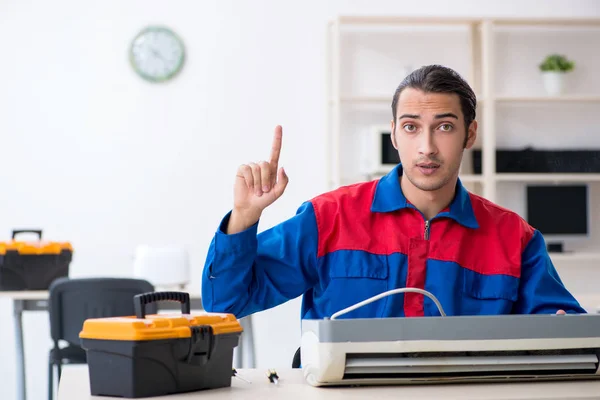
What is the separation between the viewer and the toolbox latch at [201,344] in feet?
4.42

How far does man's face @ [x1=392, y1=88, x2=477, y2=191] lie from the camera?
1.85 m

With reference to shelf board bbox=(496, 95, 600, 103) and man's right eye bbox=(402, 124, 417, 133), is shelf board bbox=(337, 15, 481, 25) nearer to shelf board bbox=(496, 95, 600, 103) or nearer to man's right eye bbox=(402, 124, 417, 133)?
shelf board bbox=(496, 95, 600, 103)

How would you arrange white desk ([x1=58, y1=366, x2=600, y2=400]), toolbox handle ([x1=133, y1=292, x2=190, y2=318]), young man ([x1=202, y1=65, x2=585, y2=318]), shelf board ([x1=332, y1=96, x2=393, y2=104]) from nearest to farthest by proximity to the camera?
white desk ([x1=58, y1=366, x2=600, y2=400]) → toolbox handle ([x1=133, y1=292, x2=190, y2=318]) → young man ([x1=202, y1=65, x2=585, y2=318]) → shelf board ([x1=332, y1=96, x2=393, y2=104])

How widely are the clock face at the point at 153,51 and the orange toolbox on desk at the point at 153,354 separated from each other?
3.89m

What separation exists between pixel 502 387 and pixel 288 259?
27.0 inches

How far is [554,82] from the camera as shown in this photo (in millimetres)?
5242

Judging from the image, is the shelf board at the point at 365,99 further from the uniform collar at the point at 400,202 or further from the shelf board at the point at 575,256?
the uniform collar at the point at 400,202

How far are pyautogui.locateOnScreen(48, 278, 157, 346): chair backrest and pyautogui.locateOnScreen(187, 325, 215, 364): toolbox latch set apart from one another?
88.3 inches

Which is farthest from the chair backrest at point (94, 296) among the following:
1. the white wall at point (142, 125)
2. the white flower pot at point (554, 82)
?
the white flower pot at point (554, 82)

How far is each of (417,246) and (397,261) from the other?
6 centimetres

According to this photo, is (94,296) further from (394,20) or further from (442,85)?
(394,20)

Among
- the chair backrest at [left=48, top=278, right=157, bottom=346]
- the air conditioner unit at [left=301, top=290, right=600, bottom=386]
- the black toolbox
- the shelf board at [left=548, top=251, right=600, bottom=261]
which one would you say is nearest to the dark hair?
the air conditioner unit at [left=301, top=290, right=600, bottom=386]

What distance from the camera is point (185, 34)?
5.17 meters

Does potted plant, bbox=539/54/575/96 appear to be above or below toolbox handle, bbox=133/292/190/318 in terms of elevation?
above
